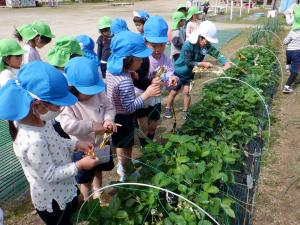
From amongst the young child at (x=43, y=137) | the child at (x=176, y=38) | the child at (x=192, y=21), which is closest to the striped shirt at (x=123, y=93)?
the young child at (x=43, y=137)

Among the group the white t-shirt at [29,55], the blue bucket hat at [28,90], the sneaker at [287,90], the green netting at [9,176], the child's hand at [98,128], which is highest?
the blue bucket hat at [28,90]

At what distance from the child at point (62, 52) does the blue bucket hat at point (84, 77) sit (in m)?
0.78

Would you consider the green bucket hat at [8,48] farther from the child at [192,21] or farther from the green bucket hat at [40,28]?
the child at [192,21]

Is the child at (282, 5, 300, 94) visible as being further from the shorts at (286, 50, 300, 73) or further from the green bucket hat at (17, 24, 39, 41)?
the green bucket hat at (17, 24, 39, 41)

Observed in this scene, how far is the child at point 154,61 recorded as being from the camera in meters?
2.94

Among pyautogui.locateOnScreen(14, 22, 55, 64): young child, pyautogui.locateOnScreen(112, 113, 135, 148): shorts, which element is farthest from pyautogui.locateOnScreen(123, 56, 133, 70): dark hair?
pyautogui.locateOnScreen(14, 22, 55, 64): young child

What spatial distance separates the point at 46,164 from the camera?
1.64 meters

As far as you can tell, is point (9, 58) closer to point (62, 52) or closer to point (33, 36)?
point (33, 36)

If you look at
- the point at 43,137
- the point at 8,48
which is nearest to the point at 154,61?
the point at 8,48

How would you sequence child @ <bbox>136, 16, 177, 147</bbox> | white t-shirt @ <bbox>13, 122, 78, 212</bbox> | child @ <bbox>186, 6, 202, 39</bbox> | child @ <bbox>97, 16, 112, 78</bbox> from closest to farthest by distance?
white t-shirt @ <bbox>13, 122, 78, 212</bbox> → child @ <bbox>136, 16, 177, 147</bbox> → child @ <bbox>97, 16, 112, 78</bbox> → child @ <bbox>186, 6, 202, 39</bbox>

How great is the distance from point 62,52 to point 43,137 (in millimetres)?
1403

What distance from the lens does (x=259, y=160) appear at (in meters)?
3.41

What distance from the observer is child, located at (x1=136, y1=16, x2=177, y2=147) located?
116 inches

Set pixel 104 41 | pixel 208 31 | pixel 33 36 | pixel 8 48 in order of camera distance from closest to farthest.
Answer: pixel 8 48 → pixel 33 36 → pixel 208 31 → pixel 104 41
